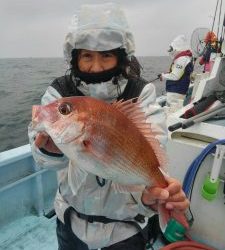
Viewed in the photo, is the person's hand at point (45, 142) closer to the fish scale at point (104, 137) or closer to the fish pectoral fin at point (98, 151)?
the fish scale at point (104, 137)

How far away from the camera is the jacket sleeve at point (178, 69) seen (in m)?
8.22

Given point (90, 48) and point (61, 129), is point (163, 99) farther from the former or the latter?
point (61, 129)

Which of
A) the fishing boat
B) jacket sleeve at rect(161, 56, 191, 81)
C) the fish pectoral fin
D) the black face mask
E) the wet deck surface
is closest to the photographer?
the fish pectoral fin

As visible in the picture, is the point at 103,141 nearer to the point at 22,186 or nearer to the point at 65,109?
the point at 65,109

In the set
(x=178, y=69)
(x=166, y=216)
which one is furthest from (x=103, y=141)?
(x=178, y=69)

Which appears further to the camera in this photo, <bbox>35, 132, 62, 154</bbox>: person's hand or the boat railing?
the boat railing

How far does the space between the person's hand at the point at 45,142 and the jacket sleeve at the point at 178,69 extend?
23.3 ft

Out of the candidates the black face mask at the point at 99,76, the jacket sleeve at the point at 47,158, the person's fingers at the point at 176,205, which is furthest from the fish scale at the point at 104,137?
the black face mask at the point at 99,76

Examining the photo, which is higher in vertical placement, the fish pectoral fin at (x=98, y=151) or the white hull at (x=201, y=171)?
the fish pectoral fin at (x=98, y=151)

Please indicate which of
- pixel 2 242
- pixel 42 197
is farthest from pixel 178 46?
pixel 2 242

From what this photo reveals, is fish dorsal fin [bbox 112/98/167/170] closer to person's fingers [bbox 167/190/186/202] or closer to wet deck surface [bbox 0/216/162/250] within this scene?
person's fingers [bbox 167/190/186/202]

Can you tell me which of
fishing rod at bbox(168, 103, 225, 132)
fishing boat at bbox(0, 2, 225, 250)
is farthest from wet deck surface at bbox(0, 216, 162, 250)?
fishing rod at bbox(168, 103, 225, 132)

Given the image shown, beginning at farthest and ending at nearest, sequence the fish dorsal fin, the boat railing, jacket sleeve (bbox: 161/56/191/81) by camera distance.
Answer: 1. jacket sleeve (bbox: 161/56/191/81)
2. the boat railing
3. the fish dorsal fin

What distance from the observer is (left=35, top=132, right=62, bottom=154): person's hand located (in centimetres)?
140
